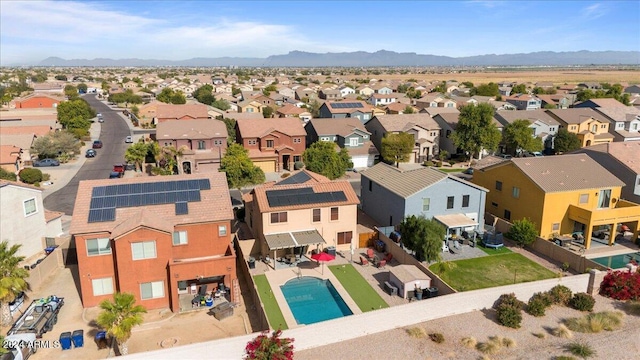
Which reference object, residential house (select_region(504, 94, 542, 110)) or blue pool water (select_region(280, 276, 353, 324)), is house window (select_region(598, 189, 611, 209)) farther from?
residential house (select_region(504, 94, 542, 110))

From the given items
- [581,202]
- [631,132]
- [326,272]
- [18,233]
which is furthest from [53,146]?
[631,132]

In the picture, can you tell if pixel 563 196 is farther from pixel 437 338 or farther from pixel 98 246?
pixel 98 246

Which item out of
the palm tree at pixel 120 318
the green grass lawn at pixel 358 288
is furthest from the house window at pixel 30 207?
the green grass lawn at pixel 358 288

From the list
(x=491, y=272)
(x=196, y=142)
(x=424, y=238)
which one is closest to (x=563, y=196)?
(x=491, y=272)

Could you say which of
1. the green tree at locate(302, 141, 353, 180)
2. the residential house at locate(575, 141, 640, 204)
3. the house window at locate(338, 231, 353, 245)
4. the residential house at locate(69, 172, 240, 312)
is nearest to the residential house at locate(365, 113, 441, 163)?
the green tree at locate(302, 141, 353, 180)

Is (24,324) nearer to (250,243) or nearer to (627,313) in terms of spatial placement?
(250,243)

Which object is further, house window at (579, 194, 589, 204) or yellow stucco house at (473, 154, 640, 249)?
house window at (579, 194, 589, 204)
